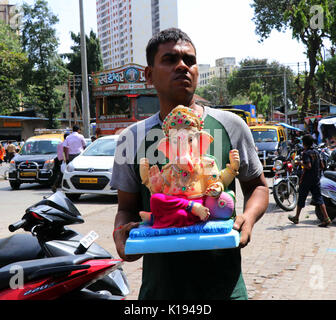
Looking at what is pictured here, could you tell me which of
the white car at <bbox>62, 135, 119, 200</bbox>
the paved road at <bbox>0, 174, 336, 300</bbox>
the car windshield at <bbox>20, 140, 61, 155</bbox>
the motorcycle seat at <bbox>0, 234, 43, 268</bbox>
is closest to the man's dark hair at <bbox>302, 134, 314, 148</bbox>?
the paved road at <bbox>0, 174, 336, 300</bbox>

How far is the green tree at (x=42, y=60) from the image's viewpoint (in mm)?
45625

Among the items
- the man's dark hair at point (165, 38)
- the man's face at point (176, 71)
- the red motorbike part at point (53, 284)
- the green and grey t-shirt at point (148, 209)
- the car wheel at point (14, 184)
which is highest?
the man's dark hair at point (165, 38)

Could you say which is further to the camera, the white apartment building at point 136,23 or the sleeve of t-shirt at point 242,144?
A: the white apartment building at point 136,23

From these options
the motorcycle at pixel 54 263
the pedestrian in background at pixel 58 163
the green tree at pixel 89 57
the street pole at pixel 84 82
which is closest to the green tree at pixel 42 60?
the green tree at pixel 89 57

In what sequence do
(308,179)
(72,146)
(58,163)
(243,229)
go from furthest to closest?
(58,163), (72,146), (308,179), (243,229)

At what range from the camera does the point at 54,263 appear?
8.55ft

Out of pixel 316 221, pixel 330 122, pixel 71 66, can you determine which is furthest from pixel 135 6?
pixel 316 221

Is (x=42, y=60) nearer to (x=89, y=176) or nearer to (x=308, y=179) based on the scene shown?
(x=89, y=176)

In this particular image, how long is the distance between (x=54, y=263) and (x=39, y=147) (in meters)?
14.0

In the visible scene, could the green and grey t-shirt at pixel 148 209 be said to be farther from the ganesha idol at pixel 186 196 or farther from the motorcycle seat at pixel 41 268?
the motorcycle seat at pixel 41 268

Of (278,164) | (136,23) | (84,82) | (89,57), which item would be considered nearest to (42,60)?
(89,57)

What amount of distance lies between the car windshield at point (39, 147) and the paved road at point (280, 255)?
5529 millimetres

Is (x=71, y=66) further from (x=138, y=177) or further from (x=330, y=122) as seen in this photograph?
(x=138, y=177)

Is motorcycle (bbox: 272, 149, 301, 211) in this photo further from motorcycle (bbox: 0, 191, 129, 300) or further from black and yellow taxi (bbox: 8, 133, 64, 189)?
black and yellow taxi (bbox: 8, 133, 64, 189)
